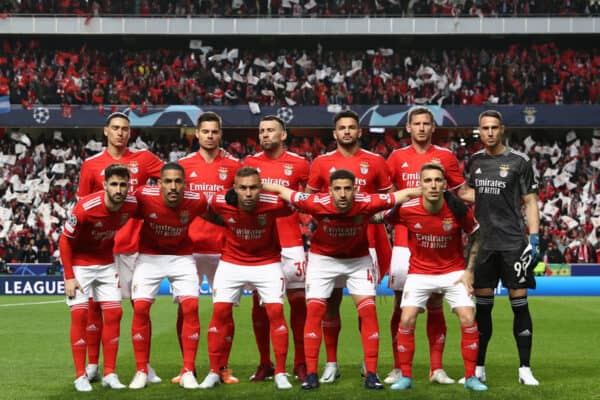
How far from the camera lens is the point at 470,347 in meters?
7.73

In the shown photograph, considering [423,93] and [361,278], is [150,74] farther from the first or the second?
[361,278]

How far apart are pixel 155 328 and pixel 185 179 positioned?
5.89m

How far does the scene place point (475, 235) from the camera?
7.91m

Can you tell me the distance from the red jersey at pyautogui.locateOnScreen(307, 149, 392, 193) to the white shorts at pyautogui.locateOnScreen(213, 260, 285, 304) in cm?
99

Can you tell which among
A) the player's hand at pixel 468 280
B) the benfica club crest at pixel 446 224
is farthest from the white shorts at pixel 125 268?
the player's hand at pixel 468 280

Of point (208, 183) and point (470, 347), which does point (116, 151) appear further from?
point (470, 347)

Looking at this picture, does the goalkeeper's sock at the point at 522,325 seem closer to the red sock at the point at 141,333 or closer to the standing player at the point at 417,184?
the standing player at the point at 417,184

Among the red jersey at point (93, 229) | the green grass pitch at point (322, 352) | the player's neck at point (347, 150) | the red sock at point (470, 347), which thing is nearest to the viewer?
the green grass pitch at point (322, 352)

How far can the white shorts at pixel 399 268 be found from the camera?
845 centimetres

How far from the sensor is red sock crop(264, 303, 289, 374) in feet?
25.9

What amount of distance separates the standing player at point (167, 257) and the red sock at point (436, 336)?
2191 millimetres

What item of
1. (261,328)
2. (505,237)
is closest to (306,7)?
(261,328)

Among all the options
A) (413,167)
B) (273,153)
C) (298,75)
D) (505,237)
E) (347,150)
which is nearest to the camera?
(505,237)

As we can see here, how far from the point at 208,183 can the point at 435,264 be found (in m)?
2.44
